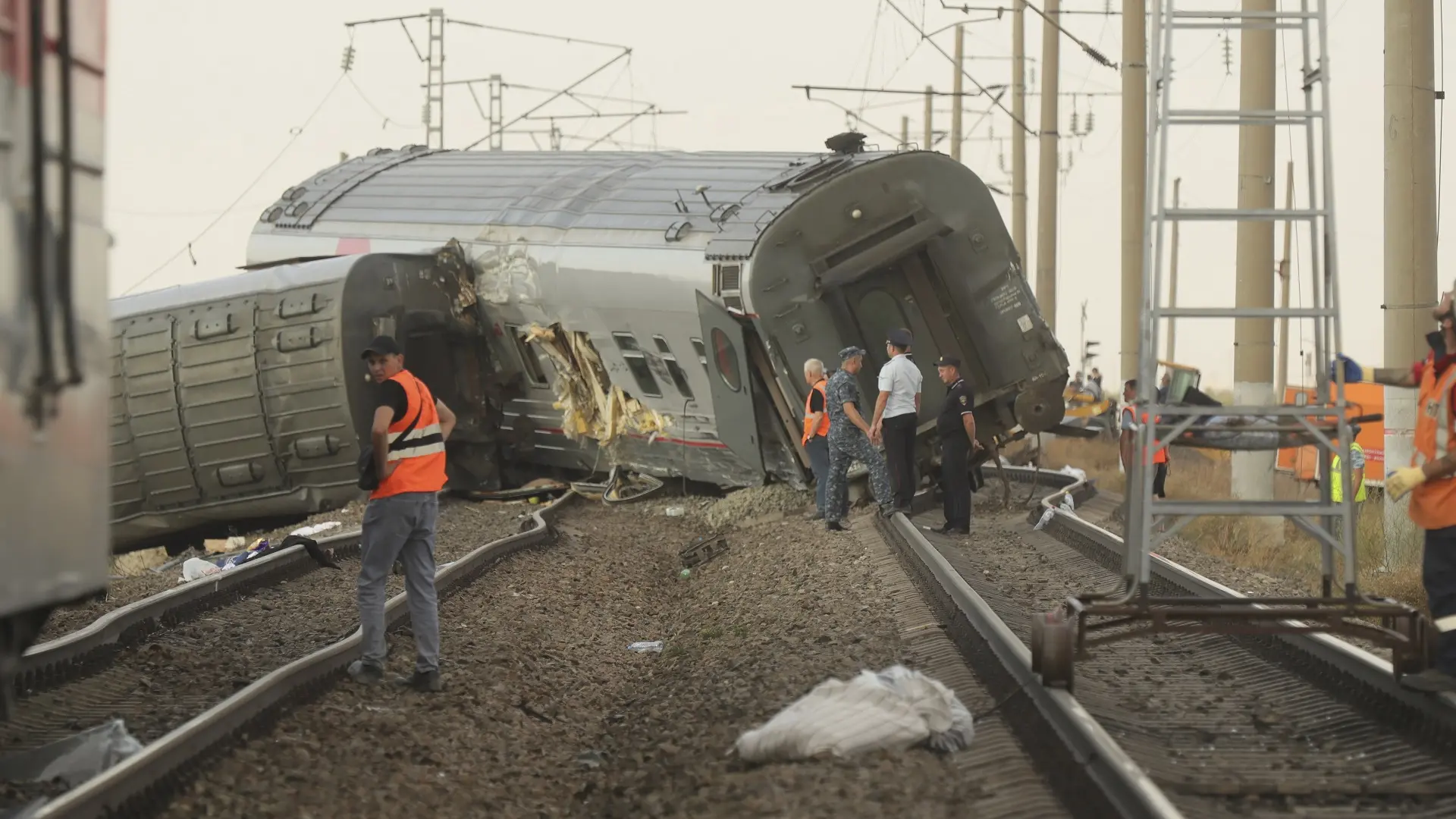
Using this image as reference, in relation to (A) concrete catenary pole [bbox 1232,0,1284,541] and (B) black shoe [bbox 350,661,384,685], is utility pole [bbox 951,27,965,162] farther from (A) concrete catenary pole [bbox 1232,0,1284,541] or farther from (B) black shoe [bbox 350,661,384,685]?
(B) black shoe [bbox 350,661,384,685]

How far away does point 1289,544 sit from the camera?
646 inches

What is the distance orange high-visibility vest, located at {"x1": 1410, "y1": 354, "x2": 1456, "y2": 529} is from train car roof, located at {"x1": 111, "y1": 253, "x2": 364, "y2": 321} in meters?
11.3

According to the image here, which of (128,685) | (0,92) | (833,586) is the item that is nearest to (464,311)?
(833,586)

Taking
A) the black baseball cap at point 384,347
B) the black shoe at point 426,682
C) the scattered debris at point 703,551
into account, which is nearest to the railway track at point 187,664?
the black shoe at point 426,682

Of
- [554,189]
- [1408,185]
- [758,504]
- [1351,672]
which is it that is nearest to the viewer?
[1351,672]

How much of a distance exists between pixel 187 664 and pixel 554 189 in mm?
10348

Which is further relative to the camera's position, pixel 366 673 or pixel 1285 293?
pixel 1285 293

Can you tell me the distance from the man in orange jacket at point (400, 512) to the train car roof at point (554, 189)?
745cm

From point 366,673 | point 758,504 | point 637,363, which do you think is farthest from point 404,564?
point 637,363

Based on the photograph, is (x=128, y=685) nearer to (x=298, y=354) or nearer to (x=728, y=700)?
(x=728, y=700)

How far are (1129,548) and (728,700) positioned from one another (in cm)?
183

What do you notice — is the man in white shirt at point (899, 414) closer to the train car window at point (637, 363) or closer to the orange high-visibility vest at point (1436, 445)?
the train car window at point (637, 363)

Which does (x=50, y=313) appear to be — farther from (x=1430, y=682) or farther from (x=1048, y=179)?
(x=1048, y=179)

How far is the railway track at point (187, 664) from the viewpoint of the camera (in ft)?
18.3
